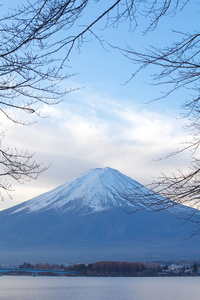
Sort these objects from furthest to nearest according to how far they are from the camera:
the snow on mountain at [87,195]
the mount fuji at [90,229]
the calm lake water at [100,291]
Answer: the snow on mountain at [87,195] < the mount fuji at [90,229] < the calm lake water at [100,291]

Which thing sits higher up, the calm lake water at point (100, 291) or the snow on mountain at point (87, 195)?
the snow on mountain at point (87, 195)

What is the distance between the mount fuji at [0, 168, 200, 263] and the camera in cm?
12131

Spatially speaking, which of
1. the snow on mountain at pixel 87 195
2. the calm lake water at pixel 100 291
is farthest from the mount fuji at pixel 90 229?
the calm lake water at pixel 100 291

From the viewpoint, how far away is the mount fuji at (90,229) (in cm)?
12131

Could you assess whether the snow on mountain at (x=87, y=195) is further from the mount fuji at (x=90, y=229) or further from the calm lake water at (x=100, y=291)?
the calm lake water at (x=100, y=291)

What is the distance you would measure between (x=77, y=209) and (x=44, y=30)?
165304mm

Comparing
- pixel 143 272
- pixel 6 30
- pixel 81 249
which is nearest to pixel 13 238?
pixel 81 249

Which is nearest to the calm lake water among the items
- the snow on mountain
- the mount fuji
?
the mount fuji

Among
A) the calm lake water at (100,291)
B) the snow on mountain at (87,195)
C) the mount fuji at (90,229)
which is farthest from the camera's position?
the snow on mountain at (87,195)

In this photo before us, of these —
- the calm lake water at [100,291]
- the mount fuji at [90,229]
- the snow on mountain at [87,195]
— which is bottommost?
the calm lake water at [100,291]

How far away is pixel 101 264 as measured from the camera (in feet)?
277

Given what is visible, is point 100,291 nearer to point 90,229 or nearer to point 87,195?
point 90,229

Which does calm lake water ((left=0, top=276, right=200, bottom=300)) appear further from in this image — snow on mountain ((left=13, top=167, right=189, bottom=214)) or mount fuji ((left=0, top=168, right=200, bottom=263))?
snow on mountain ((left=13, top=167, right=189, bottom=214))

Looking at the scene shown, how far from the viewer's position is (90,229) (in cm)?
15412
